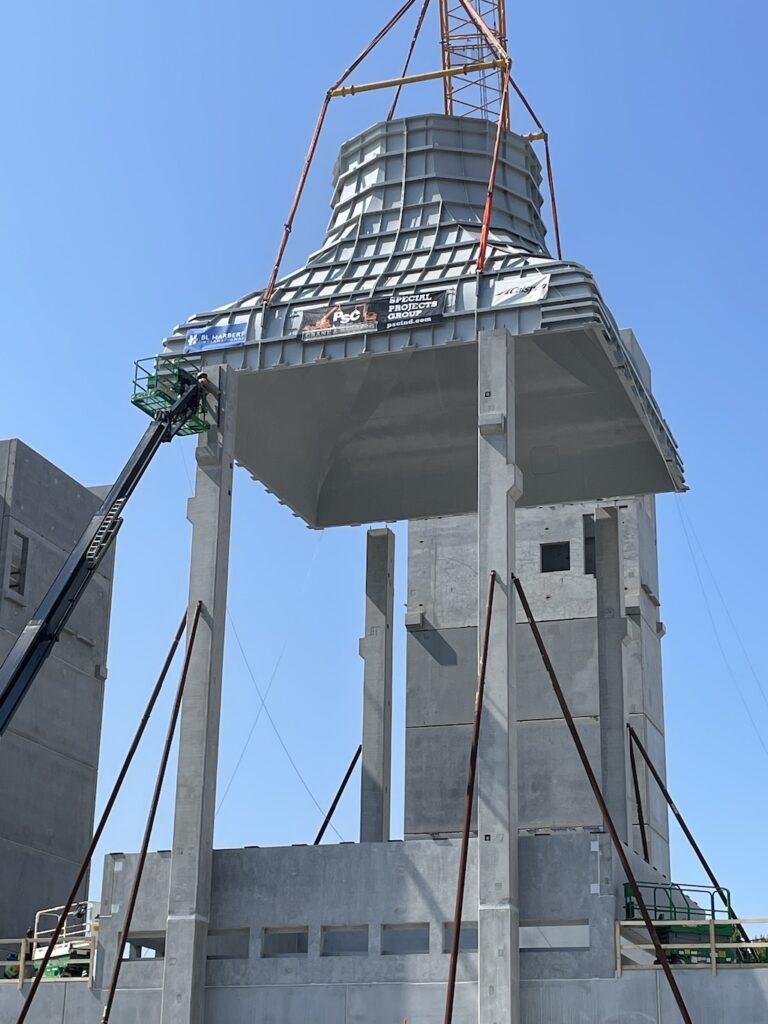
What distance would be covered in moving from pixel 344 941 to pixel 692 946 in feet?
28.2

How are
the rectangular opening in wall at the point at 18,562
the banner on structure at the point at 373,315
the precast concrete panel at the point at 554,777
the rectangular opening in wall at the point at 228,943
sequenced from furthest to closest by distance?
1. the rectangular opening in wall at the point at 18,562
2. the precast concrete panel at the point at 554,777
3. the banner on structure at the point at 373,315
4. the rectangular opening in wall at the point at 228,943

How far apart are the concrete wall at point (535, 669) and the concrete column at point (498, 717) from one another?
1680cm

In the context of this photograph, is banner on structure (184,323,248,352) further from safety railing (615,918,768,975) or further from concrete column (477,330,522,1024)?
safety railing (615,918,768,975)

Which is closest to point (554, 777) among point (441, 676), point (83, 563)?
point (441, 676)

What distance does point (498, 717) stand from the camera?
34281 millimetres

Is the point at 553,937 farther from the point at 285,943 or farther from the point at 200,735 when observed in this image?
the point at 200,735

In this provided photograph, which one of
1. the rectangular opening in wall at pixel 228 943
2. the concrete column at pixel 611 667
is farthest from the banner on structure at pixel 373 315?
the rectangular opening in wall at pixel 228 943

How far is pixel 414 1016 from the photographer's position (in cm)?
3359

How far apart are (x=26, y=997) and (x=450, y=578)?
24164mm

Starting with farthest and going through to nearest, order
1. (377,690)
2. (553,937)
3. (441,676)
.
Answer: (441,676)
(377,690)
(553,937)

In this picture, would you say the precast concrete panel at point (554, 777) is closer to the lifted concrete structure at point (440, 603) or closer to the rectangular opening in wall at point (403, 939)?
the lifted concrete structure at point (440, 603)

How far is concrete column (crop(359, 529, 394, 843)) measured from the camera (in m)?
44.8

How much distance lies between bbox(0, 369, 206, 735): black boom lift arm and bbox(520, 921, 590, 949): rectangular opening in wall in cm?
1405

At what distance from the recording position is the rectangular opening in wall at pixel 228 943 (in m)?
35.9
